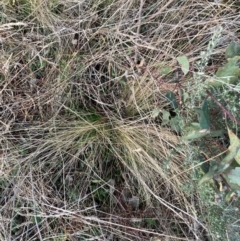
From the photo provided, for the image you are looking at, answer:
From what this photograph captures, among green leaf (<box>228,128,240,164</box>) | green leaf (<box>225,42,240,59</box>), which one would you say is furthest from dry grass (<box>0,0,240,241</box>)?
green leaf (<box>228,128,240,164</box>)

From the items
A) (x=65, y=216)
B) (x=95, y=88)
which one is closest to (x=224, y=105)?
(x=95, y=88)

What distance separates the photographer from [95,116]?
1.47 meters

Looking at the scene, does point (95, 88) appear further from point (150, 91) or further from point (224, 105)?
point (224, 105)

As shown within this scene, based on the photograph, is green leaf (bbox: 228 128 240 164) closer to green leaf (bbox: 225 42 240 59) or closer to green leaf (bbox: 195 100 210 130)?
green leaf (bbox: 195 100 210 130)

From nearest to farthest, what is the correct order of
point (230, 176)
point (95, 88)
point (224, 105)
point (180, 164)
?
point (230, 176) < point (224, 105) < point (180, 164) < point (95, 88)

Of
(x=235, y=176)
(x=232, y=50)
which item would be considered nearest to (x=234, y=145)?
(x=235, y=176)

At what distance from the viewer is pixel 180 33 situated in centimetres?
146

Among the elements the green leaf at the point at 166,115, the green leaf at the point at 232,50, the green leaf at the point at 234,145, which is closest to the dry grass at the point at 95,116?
the green leaf at the point at 166,115

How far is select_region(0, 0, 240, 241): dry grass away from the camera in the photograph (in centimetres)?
138

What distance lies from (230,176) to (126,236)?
45 cm

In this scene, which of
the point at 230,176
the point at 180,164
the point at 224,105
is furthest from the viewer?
the point at 180,164

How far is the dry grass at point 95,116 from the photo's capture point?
1384 millimetres

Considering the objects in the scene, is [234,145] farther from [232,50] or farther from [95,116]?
[95,116]

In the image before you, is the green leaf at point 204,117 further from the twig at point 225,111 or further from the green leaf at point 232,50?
the green leaf at point 232,50
